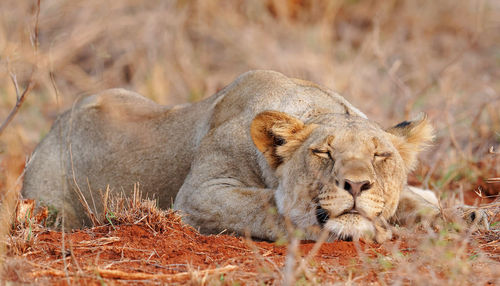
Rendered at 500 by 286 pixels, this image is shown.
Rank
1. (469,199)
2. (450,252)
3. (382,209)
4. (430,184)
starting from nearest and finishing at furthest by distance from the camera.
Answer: (450,252)
(382,209)
(469,199)
(430,184)

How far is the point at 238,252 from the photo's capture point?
3311 mm

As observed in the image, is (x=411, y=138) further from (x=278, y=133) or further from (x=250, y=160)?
(x=250, y=160)

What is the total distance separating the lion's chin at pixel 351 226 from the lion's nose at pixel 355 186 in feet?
0.47

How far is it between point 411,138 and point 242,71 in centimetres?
649

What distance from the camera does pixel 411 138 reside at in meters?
3.97

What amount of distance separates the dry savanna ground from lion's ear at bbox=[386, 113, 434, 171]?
0.48m

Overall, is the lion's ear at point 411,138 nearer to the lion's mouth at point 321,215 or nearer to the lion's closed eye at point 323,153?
the lion's closed eye at point 323,153

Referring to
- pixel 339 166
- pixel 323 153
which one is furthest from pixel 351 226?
pixel 323 153

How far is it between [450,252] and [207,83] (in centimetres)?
731

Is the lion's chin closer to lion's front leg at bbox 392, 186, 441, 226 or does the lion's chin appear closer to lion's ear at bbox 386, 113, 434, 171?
lion's front leg at bbox 392, 186, 441, 226

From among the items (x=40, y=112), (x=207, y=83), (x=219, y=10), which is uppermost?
(x=219, y=10)

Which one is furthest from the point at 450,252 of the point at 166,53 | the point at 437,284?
the point at 166,53

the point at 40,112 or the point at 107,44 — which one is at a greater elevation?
the point at 107,44

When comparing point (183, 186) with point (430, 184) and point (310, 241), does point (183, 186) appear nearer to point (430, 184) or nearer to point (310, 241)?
point (310, 241)
